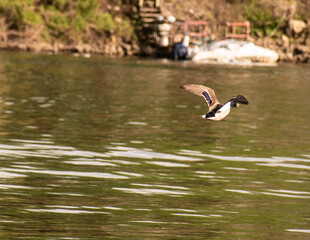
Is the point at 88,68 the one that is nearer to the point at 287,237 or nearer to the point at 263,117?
the point at 263,117

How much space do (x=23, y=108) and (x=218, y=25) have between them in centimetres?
5318

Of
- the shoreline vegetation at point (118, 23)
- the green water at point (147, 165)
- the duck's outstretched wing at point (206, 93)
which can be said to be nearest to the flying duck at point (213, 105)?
the duck's outstretched wing at point (206, 93)

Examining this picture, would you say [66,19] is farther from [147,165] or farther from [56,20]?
[147,165]

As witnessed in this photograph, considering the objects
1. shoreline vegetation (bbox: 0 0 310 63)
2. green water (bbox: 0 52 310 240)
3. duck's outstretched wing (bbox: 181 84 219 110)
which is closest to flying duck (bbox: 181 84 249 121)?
duck's outstretched wing (bbox: 181 84 219 110)

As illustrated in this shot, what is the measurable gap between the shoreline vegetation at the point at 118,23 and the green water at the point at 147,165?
1248 inches

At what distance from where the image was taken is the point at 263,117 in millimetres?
29828

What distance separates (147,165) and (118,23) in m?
58.3

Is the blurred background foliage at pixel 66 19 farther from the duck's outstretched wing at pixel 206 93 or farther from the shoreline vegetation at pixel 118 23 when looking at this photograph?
the duck's outstretched wing at pixel 206 93

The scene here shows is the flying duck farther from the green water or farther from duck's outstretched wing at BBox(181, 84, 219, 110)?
the green water

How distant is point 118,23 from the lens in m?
76.1

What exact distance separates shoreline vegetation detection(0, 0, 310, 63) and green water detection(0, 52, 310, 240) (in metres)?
31.7

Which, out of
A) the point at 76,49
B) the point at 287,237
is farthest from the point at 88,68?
the point at 287,237

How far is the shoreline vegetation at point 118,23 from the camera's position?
69938 mm

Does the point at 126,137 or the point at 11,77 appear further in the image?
the point at 11,77
